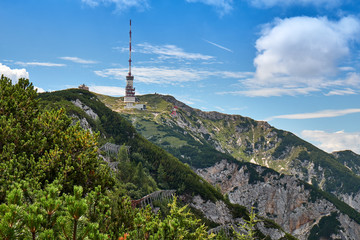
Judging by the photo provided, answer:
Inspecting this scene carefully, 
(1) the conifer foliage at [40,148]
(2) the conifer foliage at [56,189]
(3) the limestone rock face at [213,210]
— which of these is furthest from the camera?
(3) the limestone rock face at [213,210]

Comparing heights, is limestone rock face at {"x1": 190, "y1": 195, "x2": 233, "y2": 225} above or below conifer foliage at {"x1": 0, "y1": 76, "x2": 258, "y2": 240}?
below

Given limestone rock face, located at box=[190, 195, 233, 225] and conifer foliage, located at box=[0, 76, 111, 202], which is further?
limestone rock face, located at box=[190, 195, 233, 225]

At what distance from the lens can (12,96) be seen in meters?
24.3

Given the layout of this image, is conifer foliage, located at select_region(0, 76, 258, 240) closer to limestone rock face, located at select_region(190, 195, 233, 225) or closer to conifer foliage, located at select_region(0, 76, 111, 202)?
conifer foliage, located at select_region(0, 76, 111, 202)

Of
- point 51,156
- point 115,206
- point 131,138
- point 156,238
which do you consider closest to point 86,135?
point 51,156

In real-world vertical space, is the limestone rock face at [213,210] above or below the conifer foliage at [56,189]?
below

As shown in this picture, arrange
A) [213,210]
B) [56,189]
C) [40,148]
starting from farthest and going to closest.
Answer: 1. [213,210]
2. [40,148]
3. [56,189]

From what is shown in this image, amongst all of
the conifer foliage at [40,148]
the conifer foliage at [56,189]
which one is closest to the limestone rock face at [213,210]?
the conifer foliage at [56,189]

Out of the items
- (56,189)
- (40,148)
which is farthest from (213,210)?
(56,189)

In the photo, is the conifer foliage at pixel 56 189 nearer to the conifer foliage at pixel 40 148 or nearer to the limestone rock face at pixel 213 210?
the conifer foliage at pixel 40 148

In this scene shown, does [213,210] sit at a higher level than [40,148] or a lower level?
lower

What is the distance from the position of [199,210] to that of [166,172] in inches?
929

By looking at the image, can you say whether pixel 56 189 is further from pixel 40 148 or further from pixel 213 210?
pixel 213 210

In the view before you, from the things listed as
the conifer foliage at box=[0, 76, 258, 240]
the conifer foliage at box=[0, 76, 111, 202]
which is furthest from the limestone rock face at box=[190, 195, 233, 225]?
the conifer foliage at box=[0, 76, 111, 202]
